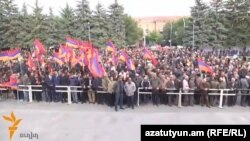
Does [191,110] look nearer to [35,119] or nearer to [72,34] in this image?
[35,119]

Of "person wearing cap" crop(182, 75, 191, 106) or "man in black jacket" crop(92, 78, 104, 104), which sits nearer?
"person wearing cap" crop(182, 75, 191, 106)

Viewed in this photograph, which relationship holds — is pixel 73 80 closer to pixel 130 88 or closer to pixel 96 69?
pixel 96 69

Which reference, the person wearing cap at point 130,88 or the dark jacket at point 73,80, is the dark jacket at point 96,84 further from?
the person wearing cap at point 130,88

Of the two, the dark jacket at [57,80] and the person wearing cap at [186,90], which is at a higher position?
the dark jacket at [57,80]

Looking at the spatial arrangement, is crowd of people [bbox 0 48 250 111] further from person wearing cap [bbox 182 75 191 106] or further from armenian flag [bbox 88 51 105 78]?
armenian flag [bbox 88 51 105 78]

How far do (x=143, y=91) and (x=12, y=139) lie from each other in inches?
254

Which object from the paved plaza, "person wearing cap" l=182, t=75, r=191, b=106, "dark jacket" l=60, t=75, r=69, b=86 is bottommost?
the paved plaza

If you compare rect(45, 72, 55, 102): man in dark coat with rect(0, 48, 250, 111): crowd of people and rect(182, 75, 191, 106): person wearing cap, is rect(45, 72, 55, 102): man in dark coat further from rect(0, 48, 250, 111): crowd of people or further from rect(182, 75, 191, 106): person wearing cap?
rect(182, 75, 191, 106): person wearing cap

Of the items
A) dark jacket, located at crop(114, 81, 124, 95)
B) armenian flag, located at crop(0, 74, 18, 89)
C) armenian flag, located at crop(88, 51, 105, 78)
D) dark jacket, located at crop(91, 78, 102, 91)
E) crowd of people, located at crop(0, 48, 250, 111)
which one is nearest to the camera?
dark jacket, located at crop(114, 81, 124, 95)

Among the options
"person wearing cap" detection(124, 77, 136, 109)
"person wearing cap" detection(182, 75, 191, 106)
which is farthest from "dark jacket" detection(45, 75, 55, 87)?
"person wearing cap" detection(182, 75, 191, 106)

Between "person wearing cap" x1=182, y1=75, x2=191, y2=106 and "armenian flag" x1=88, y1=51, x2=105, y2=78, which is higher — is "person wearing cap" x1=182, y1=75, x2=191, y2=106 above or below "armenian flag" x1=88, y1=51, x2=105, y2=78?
below

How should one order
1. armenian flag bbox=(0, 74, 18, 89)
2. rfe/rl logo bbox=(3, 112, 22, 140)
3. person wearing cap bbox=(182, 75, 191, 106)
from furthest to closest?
armenian flag bbox=(0, 74, 18, 89)
person wearing cap bbox=(182, 75, 191, 106)
rfe/rl logo bbox=(3, 112, 22, 140)

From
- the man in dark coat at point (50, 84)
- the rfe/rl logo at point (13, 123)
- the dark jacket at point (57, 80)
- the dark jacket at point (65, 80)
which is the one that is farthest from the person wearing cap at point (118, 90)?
the rfe/rl logo at point (13, 123)

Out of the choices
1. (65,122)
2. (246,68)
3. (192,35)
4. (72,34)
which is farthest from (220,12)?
(65,122)
